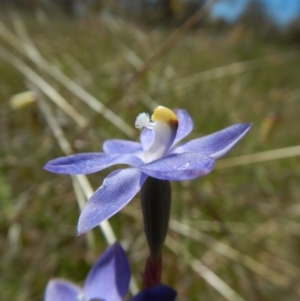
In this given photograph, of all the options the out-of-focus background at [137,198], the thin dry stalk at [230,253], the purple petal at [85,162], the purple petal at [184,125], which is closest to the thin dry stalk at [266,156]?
the out-of-focus background at [137,198]

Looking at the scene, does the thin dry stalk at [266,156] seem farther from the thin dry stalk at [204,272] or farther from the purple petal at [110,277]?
the purple petal at [110,277]

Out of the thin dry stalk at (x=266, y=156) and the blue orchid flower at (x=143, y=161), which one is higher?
the blue orchid flower at (x=143, y=161)

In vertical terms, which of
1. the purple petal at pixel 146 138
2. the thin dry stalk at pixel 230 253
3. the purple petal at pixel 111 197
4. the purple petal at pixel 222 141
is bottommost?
the thin dry stalk at pixel 230 253

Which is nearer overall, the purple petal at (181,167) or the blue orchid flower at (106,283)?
the purple petal at (181,167)

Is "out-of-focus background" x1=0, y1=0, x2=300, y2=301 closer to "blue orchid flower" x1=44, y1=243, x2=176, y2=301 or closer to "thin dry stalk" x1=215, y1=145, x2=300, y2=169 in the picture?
"thin dry stalk" x1=215, y1=145, x2=300, y2=169

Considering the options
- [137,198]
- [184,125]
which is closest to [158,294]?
[184,125]

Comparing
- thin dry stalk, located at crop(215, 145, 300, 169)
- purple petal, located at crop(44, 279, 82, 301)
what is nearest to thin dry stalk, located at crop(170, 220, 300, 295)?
thin dry stalk, located at crop(215, 145, 300, 169)

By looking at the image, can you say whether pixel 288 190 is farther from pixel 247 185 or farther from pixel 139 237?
pixel 139 237

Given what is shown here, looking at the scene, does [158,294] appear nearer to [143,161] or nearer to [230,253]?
[143,161]

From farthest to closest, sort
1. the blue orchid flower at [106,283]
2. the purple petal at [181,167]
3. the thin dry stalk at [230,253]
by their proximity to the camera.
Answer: the thin dry stalk at [230,253] → the blue orchid flower at [106,283] → the purple petal at [181,167]

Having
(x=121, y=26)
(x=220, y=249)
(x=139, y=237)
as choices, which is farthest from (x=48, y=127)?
(x=121, y=26)
